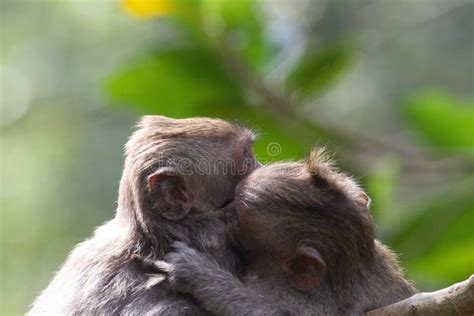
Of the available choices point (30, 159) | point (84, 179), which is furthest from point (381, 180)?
point (30, 159)

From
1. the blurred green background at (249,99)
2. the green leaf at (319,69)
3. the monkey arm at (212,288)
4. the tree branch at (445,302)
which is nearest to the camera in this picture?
the tree branch at (445,302)

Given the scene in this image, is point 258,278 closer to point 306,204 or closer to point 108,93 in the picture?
point 306,204

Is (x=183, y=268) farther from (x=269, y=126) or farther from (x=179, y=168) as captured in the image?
(x=269, y=126)

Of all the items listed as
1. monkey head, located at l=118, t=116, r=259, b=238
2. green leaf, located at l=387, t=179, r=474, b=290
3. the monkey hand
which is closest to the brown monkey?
the monkey hand

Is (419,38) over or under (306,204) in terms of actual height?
over

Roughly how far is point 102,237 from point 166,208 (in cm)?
49

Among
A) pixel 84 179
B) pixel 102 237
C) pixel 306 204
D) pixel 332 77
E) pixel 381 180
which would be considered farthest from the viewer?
pixel 84 179

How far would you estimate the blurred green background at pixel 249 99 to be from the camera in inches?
328

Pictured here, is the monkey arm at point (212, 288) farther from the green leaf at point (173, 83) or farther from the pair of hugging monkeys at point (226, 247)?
the green leaf at point (173, 83)

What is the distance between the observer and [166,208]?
17.3 ft

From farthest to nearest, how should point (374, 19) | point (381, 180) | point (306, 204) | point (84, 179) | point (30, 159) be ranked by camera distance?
point (30, 159), point (84, 179), point (374, 19), point (381, 180), point (306, 204)

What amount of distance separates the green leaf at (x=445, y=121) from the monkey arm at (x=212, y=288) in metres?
4.22

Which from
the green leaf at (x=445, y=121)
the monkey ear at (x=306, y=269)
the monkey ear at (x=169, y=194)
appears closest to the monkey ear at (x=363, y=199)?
the monkey ear at (x=306, y=269)

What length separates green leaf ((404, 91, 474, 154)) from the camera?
861 centimetres
